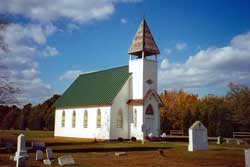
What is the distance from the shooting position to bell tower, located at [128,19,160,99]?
135 feet

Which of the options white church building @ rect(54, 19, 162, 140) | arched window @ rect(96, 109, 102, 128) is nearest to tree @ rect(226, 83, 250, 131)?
white church building @ rect(54, 19, 162, 140)

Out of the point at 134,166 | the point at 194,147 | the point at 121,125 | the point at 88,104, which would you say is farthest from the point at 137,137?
the point at 134,166

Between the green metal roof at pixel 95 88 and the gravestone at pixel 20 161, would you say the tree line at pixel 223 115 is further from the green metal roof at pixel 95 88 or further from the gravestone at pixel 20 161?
the gravestone at pixel 20 161

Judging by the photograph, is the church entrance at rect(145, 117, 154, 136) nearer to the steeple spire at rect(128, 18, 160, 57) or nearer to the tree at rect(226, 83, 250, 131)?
the steeple spire at rect(128, 18, 160, 57)

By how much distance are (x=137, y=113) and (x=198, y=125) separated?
568 inches

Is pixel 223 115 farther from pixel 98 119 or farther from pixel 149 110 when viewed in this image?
pixel 98 119

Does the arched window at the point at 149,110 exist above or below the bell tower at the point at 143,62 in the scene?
below

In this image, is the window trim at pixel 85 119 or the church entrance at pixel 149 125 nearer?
the church entrance at pixel 149 125

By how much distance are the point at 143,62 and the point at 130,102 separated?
518 cm

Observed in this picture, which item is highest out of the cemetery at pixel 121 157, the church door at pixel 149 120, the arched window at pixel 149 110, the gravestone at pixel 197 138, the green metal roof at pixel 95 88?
the green metal roof at pixel 95 88

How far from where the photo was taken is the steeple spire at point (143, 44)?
4155 cm

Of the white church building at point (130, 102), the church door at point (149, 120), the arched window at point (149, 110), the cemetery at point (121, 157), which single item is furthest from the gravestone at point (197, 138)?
the arched window at point (149, 110)

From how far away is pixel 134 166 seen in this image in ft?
54.8

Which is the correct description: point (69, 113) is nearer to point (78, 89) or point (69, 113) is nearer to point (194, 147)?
point (78, 89)
